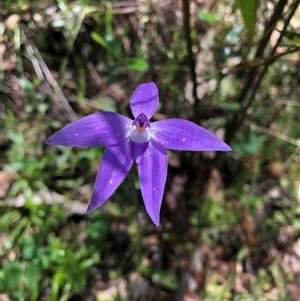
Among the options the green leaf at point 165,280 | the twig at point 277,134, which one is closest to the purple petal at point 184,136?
the twig at point 277,134

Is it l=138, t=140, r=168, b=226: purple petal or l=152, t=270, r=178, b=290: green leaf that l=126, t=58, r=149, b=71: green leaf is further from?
l=152, t=270, r=178, b=290: green leaf

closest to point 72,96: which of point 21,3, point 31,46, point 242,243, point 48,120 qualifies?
point 48,120

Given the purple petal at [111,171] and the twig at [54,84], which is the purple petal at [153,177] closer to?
the purple petal at [111,171]

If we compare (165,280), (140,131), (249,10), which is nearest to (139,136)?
(140,131)

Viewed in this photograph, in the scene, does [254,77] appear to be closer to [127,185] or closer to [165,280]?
[127,185]

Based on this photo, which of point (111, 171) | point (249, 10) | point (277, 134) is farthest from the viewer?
point (277, 134)

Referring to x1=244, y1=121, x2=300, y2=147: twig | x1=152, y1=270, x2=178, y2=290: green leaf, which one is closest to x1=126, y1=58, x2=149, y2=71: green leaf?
x1=244, y1=121, x2=300, y2=147: twig
